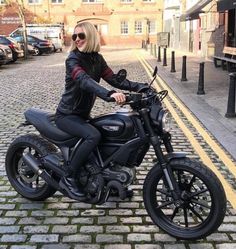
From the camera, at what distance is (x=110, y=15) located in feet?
179

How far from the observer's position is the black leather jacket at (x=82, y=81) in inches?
158

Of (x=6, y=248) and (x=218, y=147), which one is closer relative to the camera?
(x=6, y=248)

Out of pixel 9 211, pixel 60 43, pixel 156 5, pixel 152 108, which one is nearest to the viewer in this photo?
pixel 152 108

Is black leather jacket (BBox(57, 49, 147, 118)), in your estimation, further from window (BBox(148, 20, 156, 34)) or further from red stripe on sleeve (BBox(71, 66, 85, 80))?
window (BBox(148, 20, 156, 34))

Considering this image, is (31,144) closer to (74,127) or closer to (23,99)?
(74,127)

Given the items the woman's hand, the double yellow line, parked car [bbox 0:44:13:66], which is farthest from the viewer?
parked car [bbox 0:44:13:66]

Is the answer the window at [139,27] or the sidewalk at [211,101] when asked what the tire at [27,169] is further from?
the window at [139,27]

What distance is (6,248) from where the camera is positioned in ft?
12.7

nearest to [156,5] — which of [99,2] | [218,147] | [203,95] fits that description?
[99,2]

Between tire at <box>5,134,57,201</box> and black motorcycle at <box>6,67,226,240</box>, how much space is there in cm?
23

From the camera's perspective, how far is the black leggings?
406 cm

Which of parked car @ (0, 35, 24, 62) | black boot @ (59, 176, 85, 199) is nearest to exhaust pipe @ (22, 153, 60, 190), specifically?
black boot @ (59, 176, 85, 199)

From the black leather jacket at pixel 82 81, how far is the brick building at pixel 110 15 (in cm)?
5077

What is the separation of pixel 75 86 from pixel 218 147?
11.5 ft
